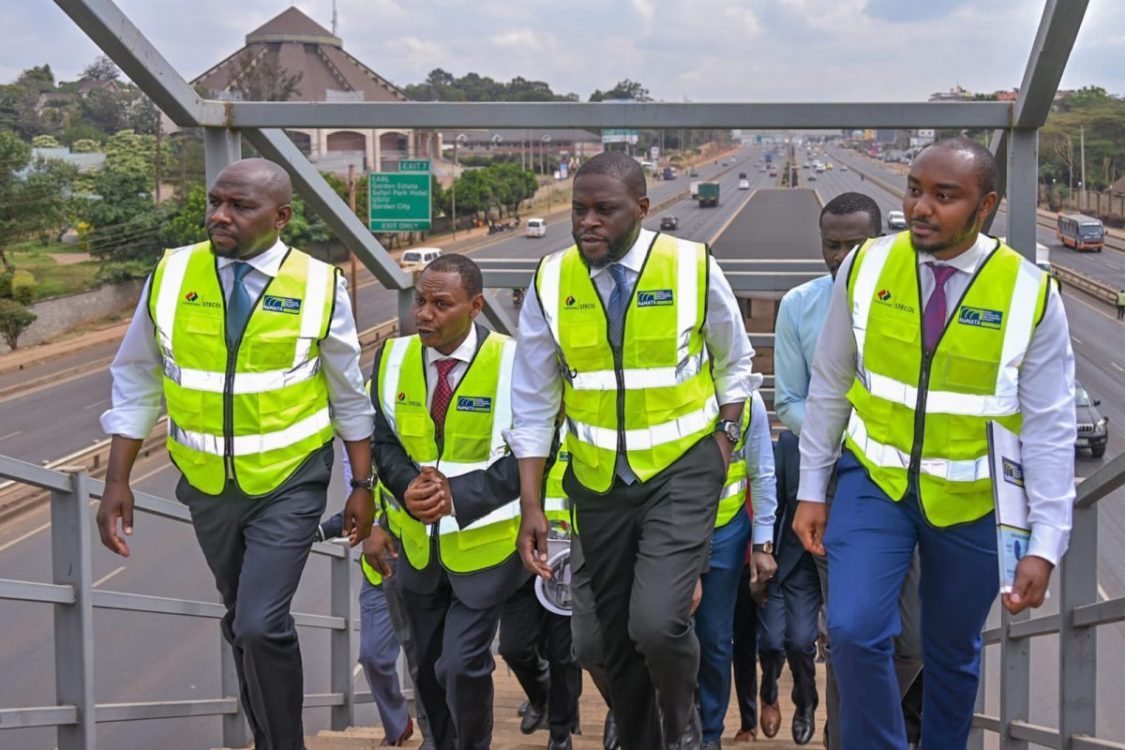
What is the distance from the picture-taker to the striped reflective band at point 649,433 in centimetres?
393

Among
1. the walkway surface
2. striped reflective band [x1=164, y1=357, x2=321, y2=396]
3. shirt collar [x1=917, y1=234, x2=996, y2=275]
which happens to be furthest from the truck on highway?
shirt collar [x1=917, y1=234, x2=996, y2=275]

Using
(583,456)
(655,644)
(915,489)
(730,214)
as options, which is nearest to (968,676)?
(915,489)

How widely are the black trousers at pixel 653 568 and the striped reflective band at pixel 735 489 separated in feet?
2.97

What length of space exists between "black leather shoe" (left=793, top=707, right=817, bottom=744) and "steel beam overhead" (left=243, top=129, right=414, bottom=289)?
9.67 ft

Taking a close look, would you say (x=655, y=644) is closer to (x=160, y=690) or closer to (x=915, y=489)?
(x=915, y=489)

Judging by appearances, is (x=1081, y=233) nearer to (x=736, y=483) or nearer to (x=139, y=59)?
(x=736, y=483)

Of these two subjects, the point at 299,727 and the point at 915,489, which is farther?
the point at 299,727

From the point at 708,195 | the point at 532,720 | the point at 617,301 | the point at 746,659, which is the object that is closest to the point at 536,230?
the point at 708,195

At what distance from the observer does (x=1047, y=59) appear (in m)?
5.02

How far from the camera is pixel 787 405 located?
4961 millimetres

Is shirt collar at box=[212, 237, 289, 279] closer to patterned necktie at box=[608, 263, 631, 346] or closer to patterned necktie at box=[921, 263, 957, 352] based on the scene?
patterned necktie at box=[608, 263, 631, 346]

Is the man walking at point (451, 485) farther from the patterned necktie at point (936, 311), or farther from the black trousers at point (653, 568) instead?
the patterned necktie at point (936, 311)

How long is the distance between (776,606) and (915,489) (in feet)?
8.15

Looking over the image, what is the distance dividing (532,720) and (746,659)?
3.34 feet
